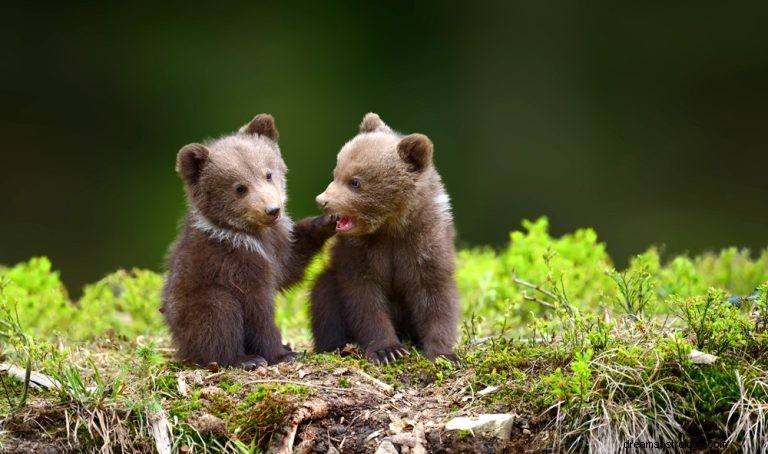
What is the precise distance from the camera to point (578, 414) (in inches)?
179

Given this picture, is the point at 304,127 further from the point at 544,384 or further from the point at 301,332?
the point at 544,384

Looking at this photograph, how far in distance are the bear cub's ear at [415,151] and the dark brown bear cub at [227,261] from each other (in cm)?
70

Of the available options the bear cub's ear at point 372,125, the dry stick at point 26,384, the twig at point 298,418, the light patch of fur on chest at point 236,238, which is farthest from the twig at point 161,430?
the bear cub's ear at point 372,125

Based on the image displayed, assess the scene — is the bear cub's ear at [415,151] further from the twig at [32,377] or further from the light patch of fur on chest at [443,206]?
the twig at [32,377]

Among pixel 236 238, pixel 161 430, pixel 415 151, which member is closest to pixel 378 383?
pixel 161 430

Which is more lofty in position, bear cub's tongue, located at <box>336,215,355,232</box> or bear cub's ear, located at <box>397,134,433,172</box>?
bear cub's ear, located at <box>397,134,433,172</box>

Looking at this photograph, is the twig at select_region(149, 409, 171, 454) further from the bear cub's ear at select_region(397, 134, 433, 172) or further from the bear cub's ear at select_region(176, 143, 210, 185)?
the bear cub's ear at select_region(397, 134, 433, 172)

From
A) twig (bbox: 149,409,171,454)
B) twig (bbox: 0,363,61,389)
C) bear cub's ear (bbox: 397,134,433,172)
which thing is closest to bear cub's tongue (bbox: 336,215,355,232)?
bear cub's ear (bbox: 397,134,433,172)

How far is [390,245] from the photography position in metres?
5.80

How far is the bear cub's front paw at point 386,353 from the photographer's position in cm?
555

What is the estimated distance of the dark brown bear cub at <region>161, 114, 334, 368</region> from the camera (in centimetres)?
561

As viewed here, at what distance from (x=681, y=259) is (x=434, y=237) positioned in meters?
2.14

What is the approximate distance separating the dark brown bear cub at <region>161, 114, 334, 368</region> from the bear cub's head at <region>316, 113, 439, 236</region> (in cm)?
33

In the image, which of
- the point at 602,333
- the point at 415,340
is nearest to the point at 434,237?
the point at 415,340
